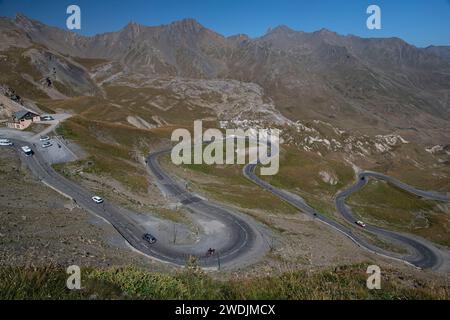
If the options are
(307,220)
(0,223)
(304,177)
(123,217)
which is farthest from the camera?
(304,177)

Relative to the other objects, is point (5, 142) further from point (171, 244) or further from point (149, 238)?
point (171, 244)

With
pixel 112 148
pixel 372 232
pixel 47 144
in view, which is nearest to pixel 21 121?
pixel 47 144

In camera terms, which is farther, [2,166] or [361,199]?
[361,199]

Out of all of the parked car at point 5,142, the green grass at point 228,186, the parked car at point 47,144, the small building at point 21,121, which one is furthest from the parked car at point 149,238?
the small building at point 21,121

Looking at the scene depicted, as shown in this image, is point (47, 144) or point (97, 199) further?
point (47, 144)

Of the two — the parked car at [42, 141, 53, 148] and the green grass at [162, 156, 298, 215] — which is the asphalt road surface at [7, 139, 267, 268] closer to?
the parked car at [42, 141, 53, 148]
